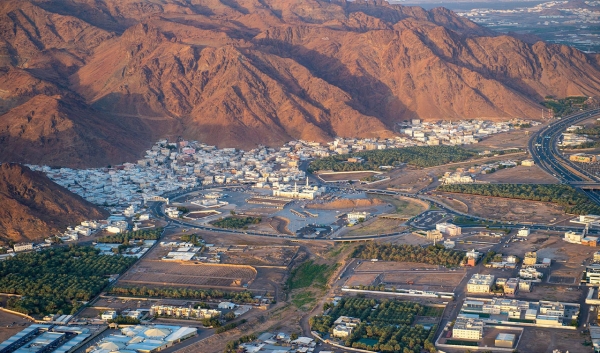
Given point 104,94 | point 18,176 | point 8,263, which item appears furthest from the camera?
point 104,94

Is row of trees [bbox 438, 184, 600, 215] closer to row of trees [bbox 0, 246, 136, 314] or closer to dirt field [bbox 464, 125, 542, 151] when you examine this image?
dirt field [bbox 464, 125, 542, 151]

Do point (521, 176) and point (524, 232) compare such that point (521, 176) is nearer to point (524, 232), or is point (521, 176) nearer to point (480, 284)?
point (524, 232)

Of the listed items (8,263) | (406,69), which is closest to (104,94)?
(406,69)

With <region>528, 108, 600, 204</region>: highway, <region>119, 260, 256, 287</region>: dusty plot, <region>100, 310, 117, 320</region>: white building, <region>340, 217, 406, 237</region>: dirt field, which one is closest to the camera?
<region>100, 310, 117, 320</region>: white building

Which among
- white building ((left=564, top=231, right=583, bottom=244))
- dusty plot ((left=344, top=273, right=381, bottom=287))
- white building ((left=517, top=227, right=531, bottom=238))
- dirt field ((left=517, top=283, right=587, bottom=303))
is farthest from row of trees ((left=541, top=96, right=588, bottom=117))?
dirt field ((left=517, top=283, right=587, bottom=303))

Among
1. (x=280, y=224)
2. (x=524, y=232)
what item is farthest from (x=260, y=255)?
(x=524, y=232)

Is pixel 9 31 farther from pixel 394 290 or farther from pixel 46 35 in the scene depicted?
pixel 394 290

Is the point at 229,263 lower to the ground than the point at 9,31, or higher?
lower
